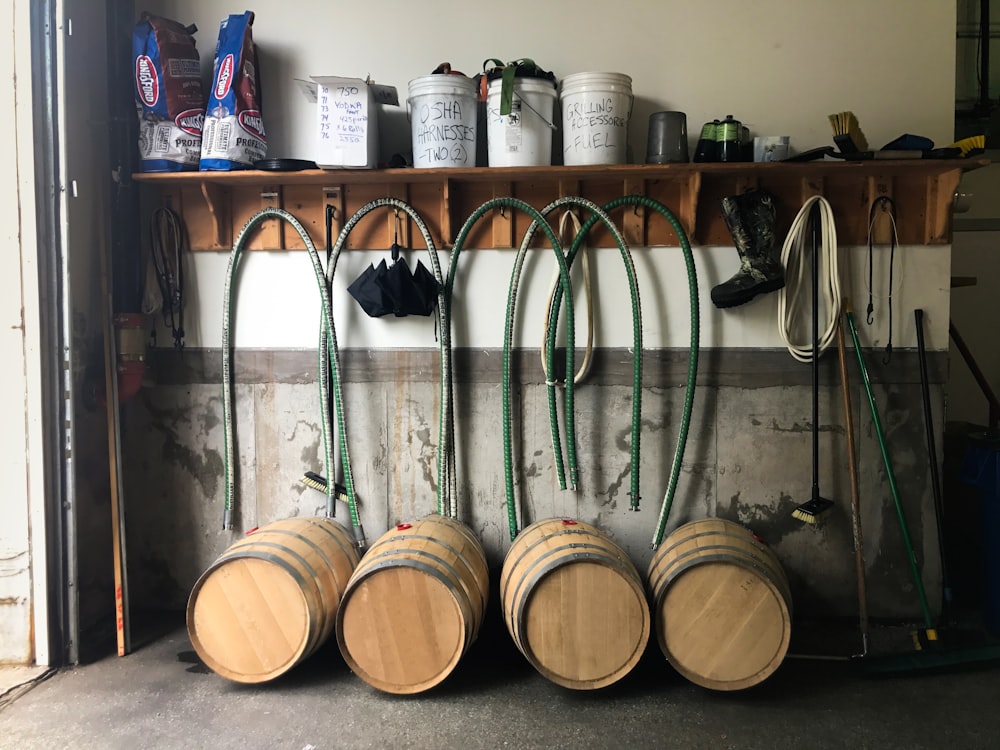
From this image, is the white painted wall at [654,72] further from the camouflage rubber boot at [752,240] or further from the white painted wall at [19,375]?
the white painted wall at [19,375]

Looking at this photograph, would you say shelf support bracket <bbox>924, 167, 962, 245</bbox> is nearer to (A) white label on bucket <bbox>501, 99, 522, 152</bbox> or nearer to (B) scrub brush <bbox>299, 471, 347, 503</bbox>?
(A) white label on bucket <bbox>501, 99, 522, 152</bbox>

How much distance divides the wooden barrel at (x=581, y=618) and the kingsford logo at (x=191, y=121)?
7.49ft

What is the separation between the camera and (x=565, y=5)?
10.00 feet

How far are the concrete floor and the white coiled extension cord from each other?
4.30 ft

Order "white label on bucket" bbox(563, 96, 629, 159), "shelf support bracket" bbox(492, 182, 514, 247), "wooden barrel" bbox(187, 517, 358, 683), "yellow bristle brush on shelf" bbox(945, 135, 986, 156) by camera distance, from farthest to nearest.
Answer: "shelf support bracket" bbox(492, 182, 514, 247) → "white label on bucket" bbox(563, 96, 629, 159) → "yellow bristle brush on shelf" bbox(945, 135, 986, 156) → "wooden barrel" bbox(187, 517, 358, 683)

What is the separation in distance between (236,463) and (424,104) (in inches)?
70.3

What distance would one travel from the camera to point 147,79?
9.64 ft

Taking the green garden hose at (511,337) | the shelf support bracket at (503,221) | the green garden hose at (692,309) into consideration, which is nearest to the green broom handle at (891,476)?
the green garden hose at (692,309)

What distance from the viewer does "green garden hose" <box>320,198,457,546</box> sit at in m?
3.00

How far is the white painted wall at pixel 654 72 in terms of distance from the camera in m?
2.99

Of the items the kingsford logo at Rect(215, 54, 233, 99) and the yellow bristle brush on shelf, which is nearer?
the yellow bristle brush on shelf

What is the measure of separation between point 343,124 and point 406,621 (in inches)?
76.2

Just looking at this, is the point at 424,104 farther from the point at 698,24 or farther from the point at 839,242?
the point at 839,242

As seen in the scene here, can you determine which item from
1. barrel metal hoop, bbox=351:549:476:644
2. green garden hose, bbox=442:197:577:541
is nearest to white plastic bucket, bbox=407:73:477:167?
green garden hose, bbox=442:197:577:541
